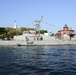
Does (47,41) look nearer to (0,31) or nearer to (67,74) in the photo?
(0,31)

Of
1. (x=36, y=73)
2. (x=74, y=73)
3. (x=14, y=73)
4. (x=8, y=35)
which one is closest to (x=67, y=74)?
(x=74, y=73)

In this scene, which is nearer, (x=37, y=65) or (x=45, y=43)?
(x=37, y=65)

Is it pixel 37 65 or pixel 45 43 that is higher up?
pixel 37 65

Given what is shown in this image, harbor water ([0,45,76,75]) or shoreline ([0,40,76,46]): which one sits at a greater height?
harbor water ([0,45,76,75])

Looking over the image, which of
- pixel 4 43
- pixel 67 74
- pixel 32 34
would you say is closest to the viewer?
pixel 67 74

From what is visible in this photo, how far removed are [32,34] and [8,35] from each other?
37.6 meters

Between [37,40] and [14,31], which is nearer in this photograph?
[37,40]

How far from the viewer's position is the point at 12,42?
362 ft

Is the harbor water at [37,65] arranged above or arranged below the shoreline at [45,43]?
above

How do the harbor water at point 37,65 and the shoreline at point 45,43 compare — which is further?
the shoreline at point 45,43

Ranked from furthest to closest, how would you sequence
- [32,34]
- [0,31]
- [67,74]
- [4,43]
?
[0,31]
[32,34]
[4,43]
[67,74]

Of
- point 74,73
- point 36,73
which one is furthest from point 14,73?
point 74,73

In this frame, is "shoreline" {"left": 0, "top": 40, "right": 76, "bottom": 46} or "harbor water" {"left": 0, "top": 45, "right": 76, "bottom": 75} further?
"shoreline" {"left": 0, "top": 40, "right": 76, "bottom": 46}

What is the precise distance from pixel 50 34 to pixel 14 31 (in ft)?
127
